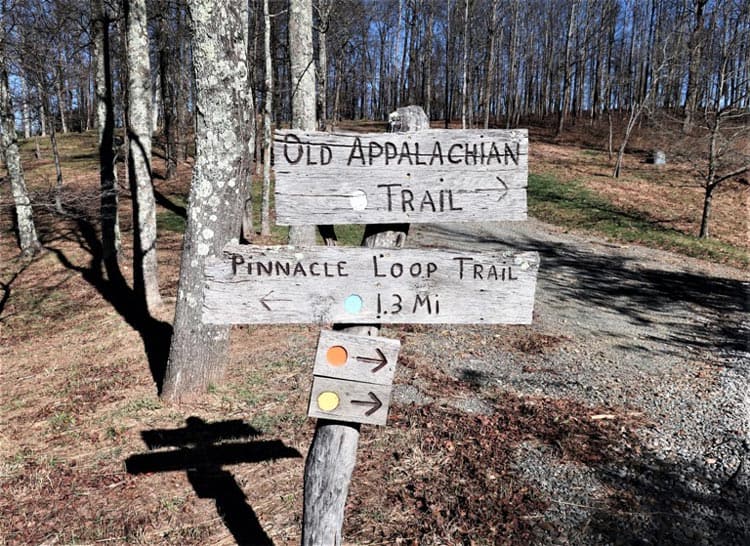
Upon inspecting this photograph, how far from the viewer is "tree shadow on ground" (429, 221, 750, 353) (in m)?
7.22

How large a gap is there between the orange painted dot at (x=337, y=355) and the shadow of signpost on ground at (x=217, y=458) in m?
1.56

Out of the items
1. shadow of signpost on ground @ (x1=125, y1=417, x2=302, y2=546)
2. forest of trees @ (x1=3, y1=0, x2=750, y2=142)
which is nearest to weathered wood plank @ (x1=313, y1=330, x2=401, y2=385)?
shadow of signpost on ground @ (x1=125, y1=417, x2=302, y2=546)

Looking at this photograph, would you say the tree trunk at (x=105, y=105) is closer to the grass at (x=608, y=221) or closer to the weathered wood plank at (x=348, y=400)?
the weathered wood plank at (x=348, y=400)

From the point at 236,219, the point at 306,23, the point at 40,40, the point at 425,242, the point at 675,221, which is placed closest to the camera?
the point at 236,219

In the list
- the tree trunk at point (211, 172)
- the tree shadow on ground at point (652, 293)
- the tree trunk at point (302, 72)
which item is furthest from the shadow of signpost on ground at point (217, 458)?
the tree shadow on ground at point (652, 293)

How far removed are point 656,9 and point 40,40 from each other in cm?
4302

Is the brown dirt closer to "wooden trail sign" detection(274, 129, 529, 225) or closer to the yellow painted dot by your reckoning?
the yellow painted dot

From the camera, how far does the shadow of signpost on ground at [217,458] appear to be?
3203 mm

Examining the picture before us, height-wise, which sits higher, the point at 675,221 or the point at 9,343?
the point at 675,221

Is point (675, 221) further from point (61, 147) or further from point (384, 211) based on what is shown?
point (61, 147)

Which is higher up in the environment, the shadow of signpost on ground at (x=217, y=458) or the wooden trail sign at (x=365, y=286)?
the wooden trail sign at (x=365, y=286)

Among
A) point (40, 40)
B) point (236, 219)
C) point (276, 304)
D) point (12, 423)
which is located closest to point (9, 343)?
point (12, 423)

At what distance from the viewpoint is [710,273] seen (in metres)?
11.1

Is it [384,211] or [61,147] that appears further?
[61,147]
